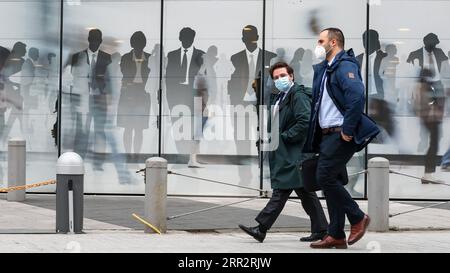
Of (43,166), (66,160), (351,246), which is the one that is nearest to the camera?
(351,246)

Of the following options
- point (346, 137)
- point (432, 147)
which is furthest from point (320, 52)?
point (432, 147)

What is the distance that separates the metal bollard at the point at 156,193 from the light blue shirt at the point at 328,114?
243 cm

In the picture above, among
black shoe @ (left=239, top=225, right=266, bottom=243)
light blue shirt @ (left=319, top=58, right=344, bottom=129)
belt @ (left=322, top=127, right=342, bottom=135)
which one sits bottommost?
black shoe @ (left=239, top=225, right=266, bottom=243)

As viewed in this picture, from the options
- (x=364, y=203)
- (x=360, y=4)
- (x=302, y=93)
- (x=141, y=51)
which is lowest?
(x=364, y=203)

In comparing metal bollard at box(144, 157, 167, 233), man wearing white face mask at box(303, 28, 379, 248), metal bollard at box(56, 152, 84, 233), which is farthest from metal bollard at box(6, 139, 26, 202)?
man wearing white face mask at box(303, 28, 379, 248)

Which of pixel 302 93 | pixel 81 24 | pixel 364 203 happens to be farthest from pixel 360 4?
pixel 302 93

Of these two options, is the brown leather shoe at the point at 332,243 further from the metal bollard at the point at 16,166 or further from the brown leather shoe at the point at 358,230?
the metal bollard at the point at 16,166

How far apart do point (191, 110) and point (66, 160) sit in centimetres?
605

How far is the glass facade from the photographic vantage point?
14.6 meters

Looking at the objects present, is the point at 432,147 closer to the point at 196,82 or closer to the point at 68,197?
the point at 196,82

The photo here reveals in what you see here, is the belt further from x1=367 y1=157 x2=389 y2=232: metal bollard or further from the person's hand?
x1=367 y1=157 x2=389 y2=232: metal bollard

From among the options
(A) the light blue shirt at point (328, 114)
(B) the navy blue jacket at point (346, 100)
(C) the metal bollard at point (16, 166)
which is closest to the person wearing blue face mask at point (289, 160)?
(B) the navy blue jacket at point (346, 100)

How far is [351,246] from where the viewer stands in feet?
26.5
